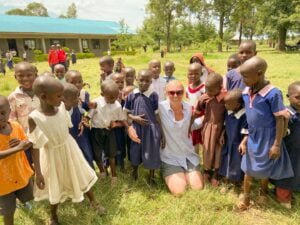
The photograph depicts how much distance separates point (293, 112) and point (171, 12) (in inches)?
1564

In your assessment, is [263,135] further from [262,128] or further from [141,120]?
[141,120]

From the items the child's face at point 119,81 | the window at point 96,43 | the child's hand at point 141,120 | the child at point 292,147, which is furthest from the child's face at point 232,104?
the window at point 96,43

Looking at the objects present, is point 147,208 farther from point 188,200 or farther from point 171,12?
point 171,12

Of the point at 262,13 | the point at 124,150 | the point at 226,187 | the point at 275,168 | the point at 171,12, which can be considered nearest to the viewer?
the point at 275,168

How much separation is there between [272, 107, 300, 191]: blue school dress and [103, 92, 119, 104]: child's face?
6.70 ft

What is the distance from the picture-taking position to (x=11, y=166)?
8.84 feet

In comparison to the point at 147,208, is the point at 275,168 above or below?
above

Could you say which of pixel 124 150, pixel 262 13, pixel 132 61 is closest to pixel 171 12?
pixel 262 13

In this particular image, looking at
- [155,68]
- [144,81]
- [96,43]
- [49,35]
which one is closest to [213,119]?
[144,81]

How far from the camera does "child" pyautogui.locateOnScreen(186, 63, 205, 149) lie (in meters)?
4.05

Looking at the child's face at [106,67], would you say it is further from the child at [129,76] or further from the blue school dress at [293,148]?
the blue school dress at [293,148]

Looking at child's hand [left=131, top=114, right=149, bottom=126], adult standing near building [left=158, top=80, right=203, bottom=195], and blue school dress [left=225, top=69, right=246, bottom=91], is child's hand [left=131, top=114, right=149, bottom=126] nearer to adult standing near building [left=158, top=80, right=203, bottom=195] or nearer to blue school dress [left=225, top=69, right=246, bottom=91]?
adult standing near building [left=158, top=80, right=203, bottom=195]

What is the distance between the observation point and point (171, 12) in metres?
40.2

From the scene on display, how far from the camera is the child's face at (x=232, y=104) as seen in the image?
323cm
